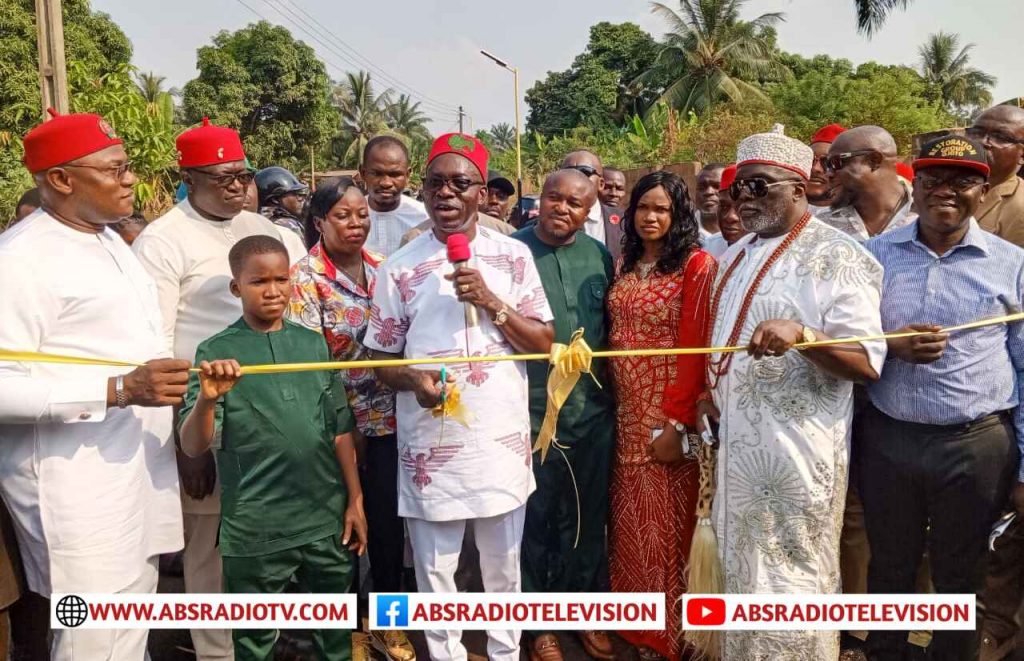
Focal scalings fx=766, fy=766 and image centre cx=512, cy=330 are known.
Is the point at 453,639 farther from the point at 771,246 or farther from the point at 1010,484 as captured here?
the point at 1010,484

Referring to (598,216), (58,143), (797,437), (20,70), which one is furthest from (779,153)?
(20,70)

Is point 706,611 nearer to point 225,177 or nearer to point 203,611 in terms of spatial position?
point 203,611

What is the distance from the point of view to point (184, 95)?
34906mm

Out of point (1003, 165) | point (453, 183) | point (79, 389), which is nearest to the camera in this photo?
point (79, 389)

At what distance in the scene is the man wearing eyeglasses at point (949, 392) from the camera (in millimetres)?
2906

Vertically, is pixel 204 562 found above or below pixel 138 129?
below

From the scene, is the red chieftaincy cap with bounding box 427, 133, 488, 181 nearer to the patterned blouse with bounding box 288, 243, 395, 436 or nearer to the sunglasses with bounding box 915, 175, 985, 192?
the patterned blouse with bounding box 288, 243, 395, 436

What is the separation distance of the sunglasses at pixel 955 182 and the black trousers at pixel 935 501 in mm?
884

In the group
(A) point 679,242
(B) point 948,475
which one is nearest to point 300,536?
(A) point 679,242

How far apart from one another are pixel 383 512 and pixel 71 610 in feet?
4.86

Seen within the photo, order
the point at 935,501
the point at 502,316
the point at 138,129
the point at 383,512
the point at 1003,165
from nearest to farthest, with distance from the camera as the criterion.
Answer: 1. the point at 935,501
2. the point at 502,316
3. the point at 383,512
4. the point at 1003,165
5. the point at 138,129

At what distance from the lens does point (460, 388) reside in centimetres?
312

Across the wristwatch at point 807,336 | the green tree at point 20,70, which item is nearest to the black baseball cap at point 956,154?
the wristwatch at point 807,336

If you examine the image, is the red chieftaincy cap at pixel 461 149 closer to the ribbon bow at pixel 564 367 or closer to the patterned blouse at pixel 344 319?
the patterned blouse at pixel 344 319
